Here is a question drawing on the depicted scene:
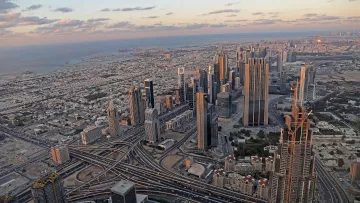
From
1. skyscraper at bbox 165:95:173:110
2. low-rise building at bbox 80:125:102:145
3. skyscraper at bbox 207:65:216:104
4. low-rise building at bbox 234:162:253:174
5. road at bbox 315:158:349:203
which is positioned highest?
skyscraper at bbox 207:65:216:104

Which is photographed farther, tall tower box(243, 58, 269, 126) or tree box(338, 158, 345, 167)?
tall tower box(243, 58, 269, 126)

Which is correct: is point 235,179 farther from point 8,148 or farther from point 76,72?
point 76,72

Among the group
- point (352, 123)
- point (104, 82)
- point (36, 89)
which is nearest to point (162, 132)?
point (352, 123)

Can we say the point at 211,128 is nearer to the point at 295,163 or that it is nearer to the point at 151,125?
the point at 151,125

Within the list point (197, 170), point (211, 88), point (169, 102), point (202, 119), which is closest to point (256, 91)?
point (211, 88)

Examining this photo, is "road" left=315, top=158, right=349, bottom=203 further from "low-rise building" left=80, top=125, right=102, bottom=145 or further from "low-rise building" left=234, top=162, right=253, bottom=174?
"low-rise building" left=80, top=125, right=102, bottom=145

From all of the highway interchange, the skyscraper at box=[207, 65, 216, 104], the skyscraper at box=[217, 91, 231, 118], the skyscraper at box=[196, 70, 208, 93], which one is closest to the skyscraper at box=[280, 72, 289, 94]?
the skyscraper at box=[207, 65, 216, 104]

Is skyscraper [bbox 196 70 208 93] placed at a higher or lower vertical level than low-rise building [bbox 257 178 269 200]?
higher
